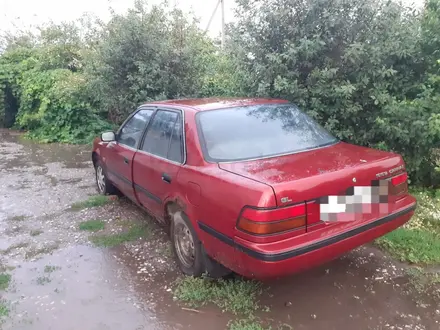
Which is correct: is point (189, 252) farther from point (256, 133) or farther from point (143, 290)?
point (256, 133)

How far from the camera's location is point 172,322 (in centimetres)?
310

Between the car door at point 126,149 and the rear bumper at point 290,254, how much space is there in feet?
6.18

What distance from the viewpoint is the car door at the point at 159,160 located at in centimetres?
368

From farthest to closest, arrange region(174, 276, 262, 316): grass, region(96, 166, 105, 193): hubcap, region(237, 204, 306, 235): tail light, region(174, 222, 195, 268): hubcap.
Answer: region(96, 166, 105, 193): hubcap → region(174, 222, 195, 268): hubcap → region(174, 276, 262, 316): grass → region(237, 204, 306, 235): tail light

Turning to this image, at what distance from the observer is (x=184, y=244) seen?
12.1 ft

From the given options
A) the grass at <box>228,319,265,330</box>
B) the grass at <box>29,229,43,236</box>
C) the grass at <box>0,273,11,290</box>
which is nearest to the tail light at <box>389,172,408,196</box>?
the grass at <box>228,319,265,330</box>

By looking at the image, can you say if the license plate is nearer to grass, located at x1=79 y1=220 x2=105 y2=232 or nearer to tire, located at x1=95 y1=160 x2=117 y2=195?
grass, located at x1=79 y1=220 x2=105 y2=232

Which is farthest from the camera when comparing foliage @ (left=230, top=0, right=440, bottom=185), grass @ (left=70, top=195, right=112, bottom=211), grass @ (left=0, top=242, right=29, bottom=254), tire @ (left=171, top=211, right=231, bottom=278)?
grass @ (left=70, top=195, right=112, bottom=211)

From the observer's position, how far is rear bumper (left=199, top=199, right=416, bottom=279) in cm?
265

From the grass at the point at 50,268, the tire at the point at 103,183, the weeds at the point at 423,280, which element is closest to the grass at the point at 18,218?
the tire at the point at 103,183

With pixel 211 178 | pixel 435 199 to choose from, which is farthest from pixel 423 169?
pixel 211 178

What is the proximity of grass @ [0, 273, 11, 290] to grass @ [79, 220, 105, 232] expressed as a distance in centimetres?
119

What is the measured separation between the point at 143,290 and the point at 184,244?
20.9 inches

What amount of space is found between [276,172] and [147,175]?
1678 mm
